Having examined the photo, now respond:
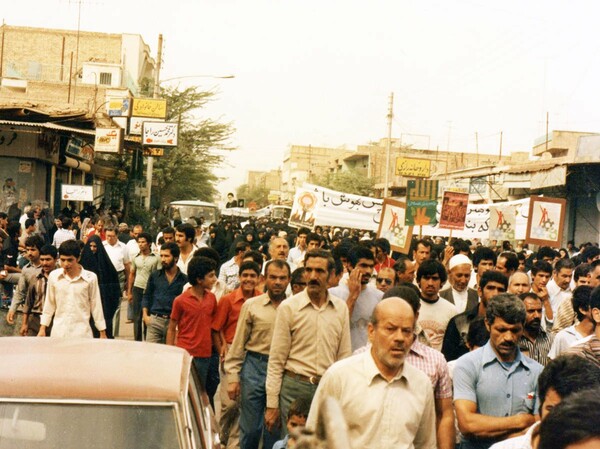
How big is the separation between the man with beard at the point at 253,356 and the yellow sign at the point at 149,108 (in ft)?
78.1

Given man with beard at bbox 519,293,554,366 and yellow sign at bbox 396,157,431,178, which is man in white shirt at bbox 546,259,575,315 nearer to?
A: man with beard at bbox 519,293,554,366

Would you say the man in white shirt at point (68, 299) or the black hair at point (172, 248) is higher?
the black hair at point (172, 248)

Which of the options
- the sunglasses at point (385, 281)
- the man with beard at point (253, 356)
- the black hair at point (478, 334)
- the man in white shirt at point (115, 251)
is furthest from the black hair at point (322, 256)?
the man in white shirt at point (115, 251)

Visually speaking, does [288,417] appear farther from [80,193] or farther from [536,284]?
[80,193]

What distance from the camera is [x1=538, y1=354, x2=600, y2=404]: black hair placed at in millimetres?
3482

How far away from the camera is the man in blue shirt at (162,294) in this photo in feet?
30.5

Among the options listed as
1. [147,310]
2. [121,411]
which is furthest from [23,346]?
[147,310]

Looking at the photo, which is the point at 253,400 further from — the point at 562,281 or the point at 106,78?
the point at 106,78

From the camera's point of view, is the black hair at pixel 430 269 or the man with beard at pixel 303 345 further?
the black hair at pixel 430 269

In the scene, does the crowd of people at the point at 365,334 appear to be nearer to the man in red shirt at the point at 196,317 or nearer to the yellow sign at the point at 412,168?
the man in red shirt at the point at 196,317

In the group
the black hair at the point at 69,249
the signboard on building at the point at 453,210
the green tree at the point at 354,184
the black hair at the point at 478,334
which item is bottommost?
the black hair at the point at 478,334

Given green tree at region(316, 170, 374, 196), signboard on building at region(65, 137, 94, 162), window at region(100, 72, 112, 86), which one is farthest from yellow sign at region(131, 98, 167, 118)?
green tree at region(316, 170, 374, 196)

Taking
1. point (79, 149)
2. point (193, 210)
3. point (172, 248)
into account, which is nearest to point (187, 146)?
point (193, 210)

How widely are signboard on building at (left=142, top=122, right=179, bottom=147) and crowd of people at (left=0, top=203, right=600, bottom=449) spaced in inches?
690
